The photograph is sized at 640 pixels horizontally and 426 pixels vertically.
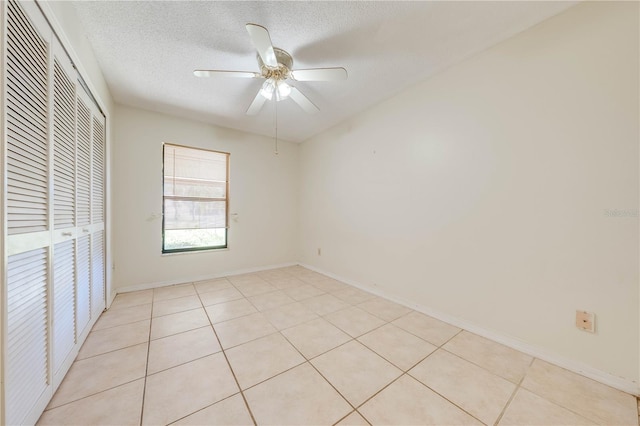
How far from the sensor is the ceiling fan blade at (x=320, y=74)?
1814 millimetres

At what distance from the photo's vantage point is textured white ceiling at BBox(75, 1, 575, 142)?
158 cm

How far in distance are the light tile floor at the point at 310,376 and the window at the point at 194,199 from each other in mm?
1325

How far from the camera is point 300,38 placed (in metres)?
1.83

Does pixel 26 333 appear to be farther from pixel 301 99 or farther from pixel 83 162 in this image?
pixel 301 99

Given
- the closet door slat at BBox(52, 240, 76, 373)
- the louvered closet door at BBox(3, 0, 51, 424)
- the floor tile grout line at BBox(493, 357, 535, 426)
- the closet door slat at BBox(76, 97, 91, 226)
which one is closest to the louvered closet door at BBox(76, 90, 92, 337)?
the closet door slat at BBox(76, 97, 91, 226)

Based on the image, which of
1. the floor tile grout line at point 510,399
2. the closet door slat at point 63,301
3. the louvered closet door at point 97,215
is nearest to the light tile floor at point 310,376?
the floor tile grout line at point 510,399

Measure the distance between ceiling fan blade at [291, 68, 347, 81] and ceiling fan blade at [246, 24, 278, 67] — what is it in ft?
0.72

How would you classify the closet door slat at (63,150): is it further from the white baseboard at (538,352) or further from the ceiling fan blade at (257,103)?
the white baseboard at (538,352)

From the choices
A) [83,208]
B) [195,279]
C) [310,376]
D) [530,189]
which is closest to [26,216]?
[83,208]

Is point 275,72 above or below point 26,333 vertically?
above

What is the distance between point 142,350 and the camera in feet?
5.76

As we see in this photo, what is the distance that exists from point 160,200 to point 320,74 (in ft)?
9.41

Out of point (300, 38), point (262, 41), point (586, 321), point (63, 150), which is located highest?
point (300, 38)

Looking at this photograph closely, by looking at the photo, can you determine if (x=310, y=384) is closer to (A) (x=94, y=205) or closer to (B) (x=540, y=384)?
(B) (x=540, y=384)
